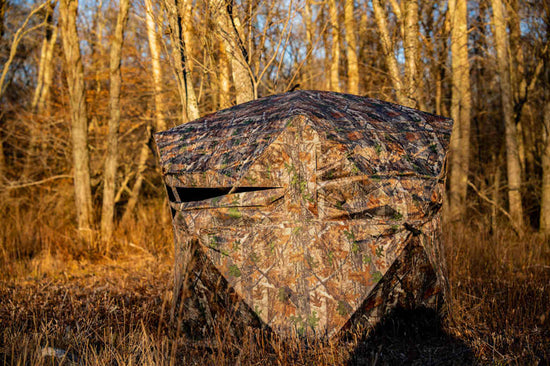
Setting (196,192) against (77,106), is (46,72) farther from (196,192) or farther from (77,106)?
(196,192)

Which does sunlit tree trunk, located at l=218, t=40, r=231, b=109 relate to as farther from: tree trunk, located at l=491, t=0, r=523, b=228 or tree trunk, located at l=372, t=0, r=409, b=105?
tree trunk, located at l=491, t=0, r=523, b=228

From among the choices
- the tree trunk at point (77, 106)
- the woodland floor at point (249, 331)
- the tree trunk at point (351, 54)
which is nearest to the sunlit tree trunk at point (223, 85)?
the tree trunk at point (77, 106)

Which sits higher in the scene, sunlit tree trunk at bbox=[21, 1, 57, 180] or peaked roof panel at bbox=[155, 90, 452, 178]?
sunlit tree trunk at bbox=[21, 1, 57, 180]

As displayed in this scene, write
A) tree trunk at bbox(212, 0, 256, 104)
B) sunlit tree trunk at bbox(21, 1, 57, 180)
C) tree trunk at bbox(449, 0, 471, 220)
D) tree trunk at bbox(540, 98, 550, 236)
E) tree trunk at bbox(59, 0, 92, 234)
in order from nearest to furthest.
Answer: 1. tree trunk at bbox(212, 0, 256, 104)
2. tree trunk at bbox(59, 0, 92, 234)
3. tree trunk at bbox(540, 98, 550, 236)
4. tree trunk at bbox(449, 0, 471, 220)
5. sunlit tree trunk at bbox(21, 1, 57, 180)

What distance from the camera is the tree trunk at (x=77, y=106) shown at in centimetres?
805

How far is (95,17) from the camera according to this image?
1438 cm

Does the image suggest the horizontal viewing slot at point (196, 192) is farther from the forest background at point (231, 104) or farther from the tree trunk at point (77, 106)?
the tree trunk at point (77, 106)

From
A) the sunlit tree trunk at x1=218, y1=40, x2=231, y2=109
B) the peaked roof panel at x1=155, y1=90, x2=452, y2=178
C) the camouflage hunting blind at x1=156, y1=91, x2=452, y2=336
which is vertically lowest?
the camouflage hunting blind at x1=156, y1=91, x2=452, y2=336

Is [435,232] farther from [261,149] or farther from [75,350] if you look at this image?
[75,350]

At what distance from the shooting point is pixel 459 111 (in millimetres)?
10375

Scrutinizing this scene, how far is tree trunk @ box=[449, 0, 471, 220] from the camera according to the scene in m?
9.73

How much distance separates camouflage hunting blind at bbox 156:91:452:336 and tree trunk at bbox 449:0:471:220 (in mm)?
6575

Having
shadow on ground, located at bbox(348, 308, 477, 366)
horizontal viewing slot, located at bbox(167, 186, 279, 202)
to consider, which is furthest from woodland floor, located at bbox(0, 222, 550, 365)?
horizontal viewing slot, located at bbox(167, 186, 279, 202)

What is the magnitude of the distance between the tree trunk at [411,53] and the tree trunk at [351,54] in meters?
3.49
